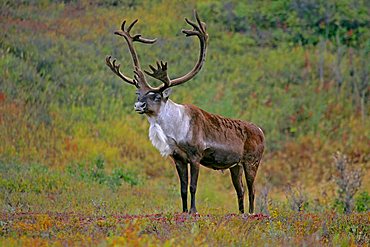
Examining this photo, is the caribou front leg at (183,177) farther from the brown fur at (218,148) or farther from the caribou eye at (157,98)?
the caribou eye at (157,98)

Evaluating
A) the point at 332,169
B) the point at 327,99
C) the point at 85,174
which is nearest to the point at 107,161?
the point at 85,174

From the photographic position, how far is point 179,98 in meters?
23.2

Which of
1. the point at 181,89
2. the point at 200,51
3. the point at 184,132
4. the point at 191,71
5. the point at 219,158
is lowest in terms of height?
the point at 219,158

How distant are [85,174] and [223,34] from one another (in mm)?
11669

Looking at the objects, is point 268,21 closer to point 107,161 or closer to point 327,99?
point 327,99

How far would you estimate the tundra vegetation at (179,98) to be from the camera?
16281 millimetres

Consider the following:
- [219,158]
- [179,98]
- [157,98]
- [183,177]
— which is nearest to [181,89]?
[179,98]

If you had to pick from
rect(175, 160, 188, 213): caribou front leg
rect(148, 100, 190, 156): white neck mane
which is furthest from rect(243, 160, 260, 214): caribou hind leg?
rect(148, 100, 190, 156): white neck mane

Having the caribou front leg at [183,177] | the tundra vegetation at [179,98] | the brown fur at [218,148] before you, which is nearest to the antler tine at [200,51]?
the brown fur at [218,148]

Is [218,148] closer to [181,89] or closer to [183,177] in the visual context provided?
[183,177]

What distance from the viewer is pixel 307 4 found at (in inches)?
1049

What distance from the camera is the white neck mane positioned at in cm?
1040

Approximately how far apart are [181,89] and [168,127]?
43.8 feet

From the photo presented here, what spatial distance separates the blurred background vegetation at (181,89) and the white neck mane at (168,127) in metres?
4.70
